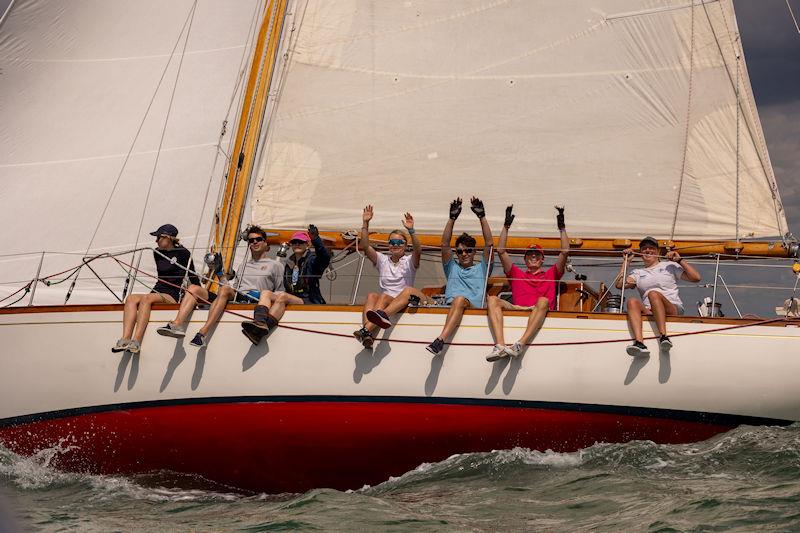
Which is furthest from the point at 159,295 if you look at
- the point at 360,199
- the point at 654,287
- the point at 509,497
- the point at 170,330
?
the point at 654,287

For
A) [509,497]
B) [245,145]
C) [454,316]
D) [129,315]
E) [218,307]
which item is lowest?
[509,497]

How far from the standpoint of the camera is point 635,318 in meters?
7.27

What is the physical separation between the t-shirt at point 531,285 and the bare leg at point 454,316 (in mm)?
722

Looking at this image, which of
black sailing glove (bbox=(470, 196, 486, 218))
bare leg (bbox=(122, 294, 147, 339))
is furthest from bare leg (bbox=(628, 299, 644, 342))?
bare leg (bbox=(122, 294, 147, 339))

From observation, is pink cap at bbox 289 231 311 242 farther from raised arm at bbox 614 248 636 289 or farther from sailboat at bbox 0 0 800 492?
raised arm at bbox 614 248 636 289

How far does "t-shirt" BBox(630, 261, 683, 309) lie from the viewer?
7734 millimetres

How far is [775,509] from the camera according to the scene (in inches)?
214


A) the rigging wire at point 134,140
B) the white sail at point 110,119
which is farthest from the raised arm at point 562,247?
the rigging wire at point 134,140

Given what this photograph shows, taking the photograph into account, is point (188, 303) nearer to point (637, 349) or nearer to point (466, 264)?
point (466, 264)

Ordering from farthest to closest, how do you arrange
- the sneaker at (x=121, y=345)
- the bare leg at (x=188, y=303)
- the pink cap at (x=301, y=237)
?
the pink cap at (x=301, y=237), the bare leg at (x=188, y=303), the sneaker at (x=121, y=345)

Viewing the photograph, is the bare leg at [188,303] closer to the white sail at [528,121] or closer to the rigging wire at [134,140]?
the white sail at [528,121]

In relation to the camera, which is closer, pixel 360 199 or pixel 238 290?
pixel 238 290

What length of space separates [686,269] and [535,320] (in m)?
1.36

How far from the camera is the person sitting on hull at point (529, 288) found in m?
7.36
